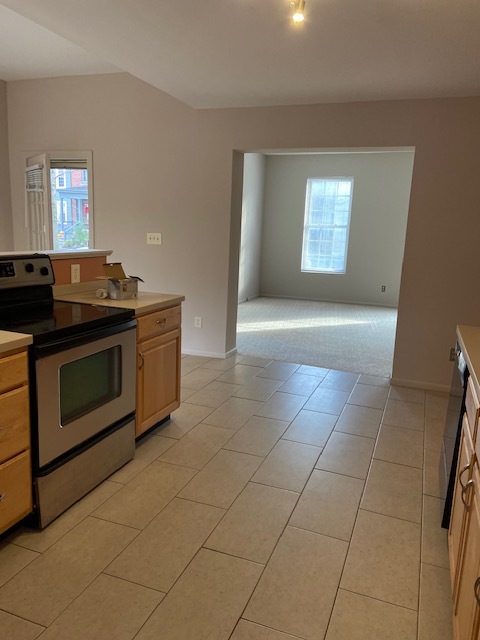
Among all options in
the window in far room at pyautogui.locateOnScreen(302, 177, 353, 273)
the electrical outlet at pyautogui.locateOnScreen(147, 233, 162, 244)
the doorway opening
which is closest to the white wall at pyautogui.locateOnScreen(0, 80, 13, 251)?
the electrical outlet at pyautogui.locateOnScreen(147, 233, 162, 244)

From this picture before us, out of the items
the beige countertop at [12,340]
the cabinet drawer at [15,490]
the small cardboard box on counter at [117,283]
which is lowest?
the cabinet drawer at [15,490]

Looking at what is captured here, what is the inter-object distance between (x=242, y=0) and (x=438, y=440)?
2.80 m

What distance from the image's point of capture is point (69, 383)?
6.77ft

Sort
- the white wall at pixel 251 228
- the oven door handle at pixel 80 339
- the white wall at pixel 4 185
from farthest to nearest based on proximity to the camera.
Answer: the white wall at pixel 251 228, the white wall at pixel 4 185, the oven door handle at pixel 80 339

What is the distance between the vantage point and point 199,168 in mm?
4516

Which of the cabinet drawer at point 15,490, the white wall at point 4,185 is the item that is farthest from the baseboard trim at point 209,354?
the cabinet drawer at point 15,490

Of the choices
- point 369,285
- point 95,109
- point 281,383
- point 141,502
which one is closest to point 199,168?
point 95,109

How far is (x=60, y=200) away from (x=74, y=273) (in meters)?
2.84

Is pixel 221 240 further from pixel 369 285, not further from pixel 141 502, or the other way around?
pixel 369 285

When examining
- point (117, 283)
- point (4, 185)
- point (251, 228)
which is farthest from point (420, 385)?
point (251, 228)

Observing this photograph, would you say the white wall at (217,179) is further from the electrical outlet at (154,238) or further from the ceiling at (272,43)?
the ceiling at (272,43)

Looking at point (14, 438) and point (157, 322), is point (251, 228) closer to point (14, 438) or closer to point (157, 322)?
point (157, 322)

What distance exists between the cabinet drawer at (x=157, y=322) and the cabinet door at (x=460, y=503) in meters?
1.67

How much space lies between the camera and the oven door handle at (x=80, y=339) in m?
1.85
